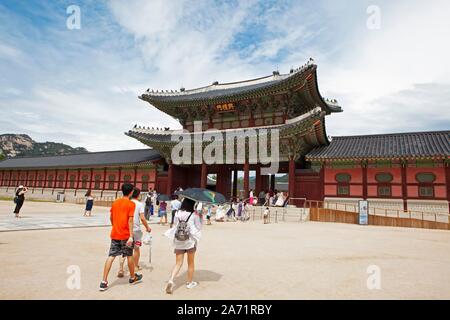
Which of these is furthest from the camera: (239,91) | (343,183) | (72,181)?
(72,181)

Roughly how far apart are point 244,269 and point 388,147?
1805 centimetres

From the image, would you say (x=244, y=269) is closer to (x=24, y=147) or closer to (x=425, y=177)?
(x=425, y=177)

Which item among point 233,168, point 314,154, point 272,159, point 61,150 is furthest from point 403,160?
point 61,150

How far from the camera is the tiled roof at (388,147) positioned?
17.8 meters

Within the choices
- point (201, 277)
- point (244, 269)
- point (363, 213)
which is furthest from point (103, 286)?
point (363, 213)

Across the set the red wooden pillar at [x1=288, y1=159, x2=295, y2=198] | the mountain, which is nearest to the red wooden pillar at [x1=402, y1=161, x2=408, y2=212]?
the red wooden pillar at [x1=288, y1=159, x2=295, y2=198]

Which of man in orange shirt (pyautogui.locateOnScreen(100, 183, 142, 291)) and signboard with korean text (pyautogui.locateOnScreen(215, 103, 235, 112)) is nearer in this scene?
man in orange shirt (pyautogui.locateOnScreen(100, 183, 142, 291))

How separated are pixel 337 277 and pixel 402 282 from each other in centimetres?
114

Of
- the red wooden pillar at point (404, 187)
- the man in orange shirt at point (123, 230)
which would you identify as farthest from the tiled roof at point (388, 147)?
the man in orange shirt at point (123, 230)

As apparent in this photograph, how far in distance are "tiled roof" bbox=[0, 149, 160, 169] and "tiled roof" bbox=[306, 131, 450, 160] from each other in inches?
652

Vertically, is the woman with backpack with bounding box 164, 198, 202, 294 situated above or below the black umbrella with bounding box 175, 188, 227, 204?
below

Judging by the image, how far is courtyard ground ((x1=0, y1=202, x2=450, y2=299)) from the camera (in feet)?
14.3

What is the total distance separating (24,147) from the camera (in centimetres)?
12612
